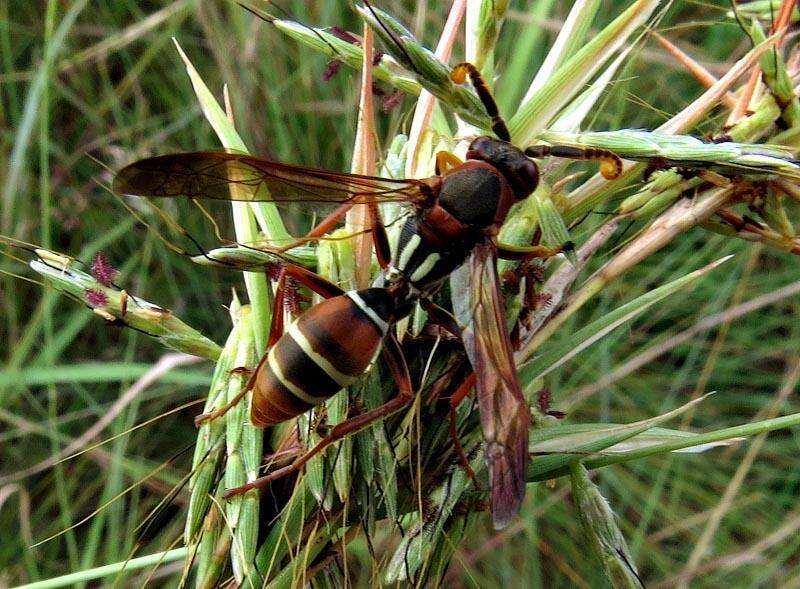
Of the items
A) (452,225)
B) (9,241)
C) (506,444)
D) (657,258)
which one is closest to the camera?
(506,444)

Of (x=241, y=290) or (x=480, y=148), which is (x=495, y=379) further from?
(x=241, y=290)

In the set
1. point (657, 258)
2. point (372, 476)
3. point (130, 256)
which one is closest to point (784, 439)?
point (657, 258)

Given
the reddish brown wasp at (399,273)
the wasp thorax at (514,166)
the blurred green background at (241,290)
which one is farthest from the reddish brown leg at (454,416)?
the blurred green background at (241,290)

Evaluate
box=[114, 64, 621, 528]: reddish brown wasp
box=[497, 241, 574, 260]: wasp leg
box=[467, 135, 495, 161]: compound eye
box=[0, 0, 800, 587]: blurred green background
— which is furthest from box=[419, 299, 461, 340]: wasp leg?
box=[0, 0, 800, 587]: blurred green background

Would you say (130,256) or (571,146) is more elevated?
(130,256)

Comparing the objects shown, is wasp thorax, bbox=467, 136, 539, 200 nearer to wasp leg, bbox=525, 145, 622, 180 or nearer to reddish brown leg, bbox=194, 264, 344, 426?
wasp leg, bbox=525, 145, 622, 180

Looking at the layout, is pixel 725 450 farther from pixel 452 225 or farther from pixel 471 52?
pixel 471 52
